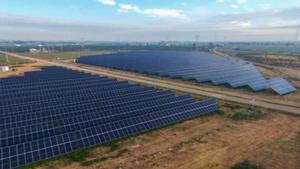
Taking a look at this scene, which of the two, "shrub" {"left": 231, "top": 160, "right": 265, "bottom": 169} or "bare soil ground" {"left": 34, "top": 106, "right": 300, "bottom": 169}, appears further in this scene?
"bare soil ground" {"left": 34, "top": 106, "right": 300, "bottom": 169}

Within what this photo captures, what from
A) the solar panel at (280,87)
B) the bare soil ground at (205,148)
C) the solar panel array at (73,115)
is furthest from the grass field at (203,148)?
the solar panel at (280,87)

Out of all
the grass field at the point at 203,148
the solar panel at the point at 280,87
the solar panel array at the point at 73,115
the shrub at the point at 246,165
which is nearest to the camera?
the shrub at the point at 246,165

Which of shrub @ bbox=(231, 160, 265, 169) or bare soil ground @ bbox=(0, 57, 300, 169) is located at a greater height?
bare soil ground @ bbox=(0, 57, 300, 169)

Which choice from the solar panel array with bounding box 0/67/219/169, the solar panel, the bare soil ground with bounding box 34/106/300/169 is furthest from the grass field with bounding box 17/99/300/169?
the solar panel

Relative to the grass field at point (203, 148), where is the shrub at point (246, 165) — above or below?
below

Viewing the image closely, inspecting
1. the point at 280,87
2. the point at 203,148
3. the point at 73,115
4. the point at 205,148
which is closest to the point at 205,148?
the point at 205,148

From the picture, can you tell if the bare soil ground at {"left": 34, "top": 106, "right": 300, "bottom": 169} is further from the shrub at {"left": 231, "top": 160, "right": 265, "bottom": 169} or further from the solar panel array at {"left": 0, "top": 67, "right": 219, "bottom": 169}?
the solar panel array at {"left": 0, "top": 67, "right": 219, "bottom": 169}

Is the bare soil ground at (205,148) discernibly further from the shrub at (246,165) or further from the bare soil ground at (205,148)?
the shrub at (246,165)

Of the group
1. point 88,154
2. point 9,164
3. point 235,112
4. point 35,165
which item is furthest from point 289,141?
point 9,164
